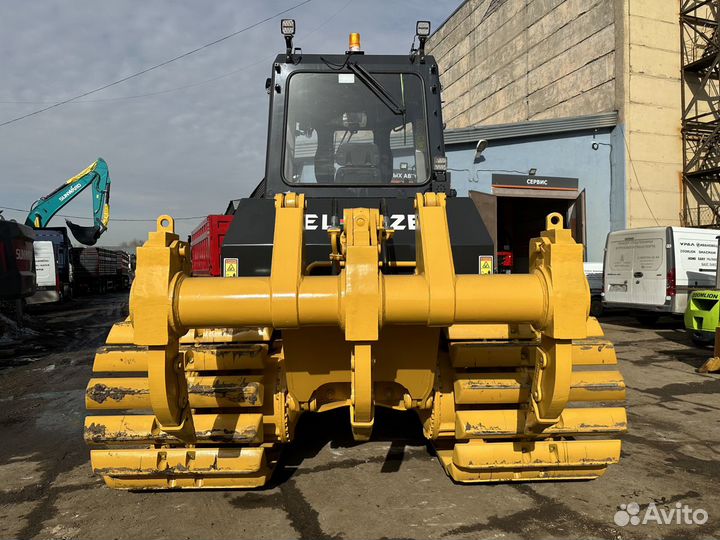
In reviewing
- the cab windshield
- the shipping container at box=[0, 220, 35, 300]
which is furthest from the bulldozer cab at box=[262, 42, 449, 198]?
the shipping container at box=[0, 220, 35, 300]

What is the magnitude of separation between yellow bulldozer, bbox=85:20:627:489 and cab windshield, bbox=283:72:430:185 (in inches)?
0.5

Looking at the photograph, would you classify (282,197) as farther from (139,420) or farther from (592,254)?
(592,254)

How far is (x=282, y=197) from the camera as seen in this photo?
109 inches

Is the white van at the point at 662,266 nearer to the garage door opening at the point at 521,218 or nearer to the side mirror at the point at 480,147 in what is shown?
the garage door opening at the point at 521,218

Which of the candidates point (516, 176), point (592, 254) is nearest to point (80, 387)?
point (516, 176)

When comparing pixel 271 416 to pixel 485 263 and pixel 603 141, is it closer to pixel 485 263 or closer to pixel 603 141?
pixel 485 263

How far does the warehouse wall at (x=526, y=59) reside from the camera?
54.1 feet

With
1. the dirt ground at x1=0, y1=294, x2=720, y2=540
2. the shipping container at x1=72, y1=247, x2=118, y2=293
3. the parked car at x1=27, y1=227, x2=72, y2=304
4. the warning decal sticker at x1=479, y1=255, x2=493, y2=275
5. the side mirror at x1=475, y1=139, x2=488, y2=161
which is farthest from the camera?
the shipping container at x1=72, y1=247, x2=118, y2=293

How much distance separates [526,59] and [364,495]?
69.5 ft

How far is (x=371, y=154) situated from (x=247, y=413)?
223 cm

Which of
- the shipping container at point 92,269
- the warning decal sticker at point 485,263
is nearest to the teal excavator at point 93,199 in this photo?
the shipping container at point 92,269

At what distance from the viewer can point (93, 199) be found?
21.2 m

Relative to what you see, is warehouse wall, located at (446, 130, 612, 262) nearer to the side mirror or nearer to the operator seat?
the side mirror

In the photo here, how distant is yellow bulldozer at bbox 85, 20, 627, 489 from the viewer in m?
2.26
